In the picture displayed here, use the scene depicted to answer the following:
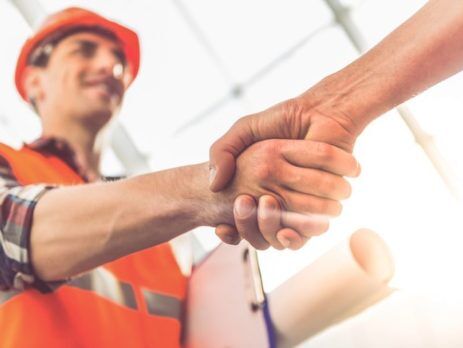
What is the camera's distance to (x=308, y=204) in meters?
0.99

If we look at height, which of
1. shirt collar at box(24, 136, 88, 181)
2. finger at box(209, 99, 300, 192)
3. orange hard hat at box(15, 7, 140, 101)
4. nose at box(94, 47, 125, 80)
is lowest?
finger at box(209, 99, 300, 192)

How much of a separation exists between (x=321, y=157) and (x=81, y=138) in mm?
953

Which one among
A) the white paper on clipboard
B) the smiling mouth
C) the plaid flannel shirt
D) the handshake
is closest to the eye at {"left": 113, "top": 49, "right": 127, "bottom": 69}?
the smiling mouth

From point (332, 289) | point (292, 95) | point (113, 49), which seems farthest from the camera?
point (292, 95)

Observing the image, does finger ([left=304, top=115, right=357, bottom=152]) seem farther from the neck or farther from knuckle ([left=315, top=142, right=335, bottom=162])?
the neck

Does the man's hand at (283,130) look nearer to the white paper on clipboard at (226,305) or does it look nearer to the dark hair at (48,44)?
the white paper on clipboard at (226,305)

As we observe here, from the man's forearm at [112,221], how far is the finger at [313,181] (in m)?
0.15

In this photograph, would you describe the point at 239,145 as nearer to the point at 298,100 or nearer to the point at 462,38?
the point at 298,100

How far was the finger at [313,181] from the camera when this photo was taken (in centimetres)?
97

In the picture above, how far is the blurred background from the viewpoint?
1250 mm

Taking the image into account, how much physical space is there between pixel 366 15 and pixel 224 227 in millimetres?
1406

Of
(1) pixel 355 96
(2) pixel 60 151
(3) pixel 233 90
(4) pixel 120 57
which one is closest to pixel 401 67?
(1) pixel 355 96

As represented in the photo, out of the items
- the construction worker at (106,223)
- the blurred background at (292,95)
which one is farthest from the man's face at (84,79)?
the blurred background at (292,95)

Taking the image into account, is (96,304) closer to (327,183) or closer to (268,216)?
(268,216)
